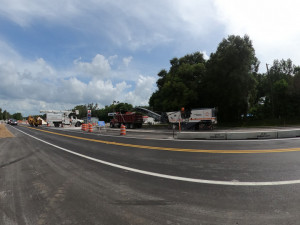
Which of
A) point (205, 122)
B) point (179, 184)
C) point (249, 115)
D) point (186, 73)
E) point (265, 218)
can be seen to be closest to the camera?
point (265, 218)

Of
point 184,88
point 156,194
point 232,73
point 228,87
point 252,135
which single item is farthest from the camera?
point 184,88

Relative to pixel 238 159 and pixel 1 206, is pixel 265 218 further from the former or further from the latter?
pixel 1 206

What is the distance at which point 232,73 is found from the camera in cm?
2916

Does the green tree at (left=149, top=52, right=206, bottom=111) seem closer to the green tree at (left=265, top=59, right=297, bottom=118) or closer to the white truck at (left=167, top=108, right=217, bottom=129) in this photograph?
the white truck at (left=167, top=108, right=217, bottom=129)

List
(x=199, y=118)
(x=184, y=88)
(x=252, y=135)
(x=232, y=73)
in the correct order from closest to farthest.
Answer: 1. (x=252, y=135)
2. (x=199, y=118)
3. (x=232, y=73)
4. (x=184, y=88)

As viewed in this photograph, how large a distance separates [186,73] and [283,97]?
954 inches

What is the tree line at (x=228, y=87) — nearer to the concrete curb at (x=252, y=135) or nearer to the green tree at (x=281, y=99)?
the green tree at (x=281, y=99)

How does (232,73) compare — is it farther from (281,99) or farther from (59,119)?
(59,119)

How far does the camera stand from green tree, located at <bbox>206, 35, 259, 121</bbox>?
29.3 metres

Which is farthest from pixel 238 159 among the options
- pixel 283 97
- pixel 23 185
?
pixel 283 97

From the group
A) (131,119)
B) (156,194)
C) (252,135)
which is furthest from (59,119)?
(156,194)

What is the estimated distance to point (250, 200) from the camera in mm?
3049

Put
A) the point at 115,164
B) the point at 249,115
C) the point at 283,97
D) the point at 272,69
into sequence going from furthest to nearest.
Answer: the point at 272,69, the point at 249,115, the point at 283,97, the point at 115,164

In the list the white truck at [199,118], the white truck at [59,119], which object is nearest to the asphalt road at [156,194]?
the white truck at [199,118]
